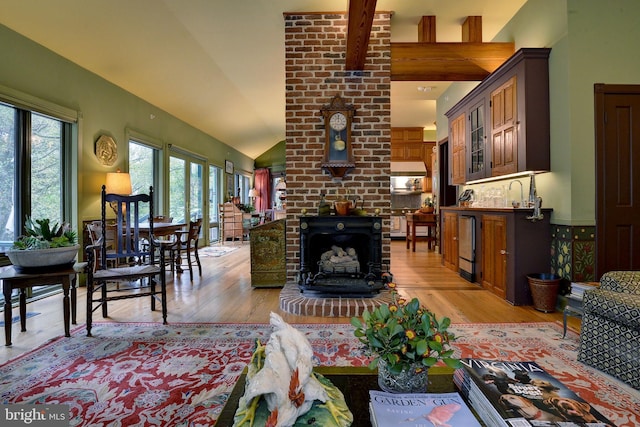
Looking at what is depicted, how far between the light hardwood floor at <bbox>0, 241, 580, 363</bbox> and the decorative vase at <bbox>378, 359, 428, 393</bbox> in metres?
1.73

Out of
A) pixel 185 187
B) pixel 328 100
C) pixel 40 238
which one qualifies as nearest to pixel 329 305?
pixel 328 100

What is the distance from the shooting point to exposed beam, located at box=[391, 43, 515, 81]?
3.87 meters

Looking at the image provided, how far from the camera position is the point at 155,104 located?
18.0 ft

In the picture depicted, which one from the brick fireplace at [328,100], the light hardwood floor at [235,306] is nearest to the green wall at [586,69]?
the light hardwood floor at [235,306]

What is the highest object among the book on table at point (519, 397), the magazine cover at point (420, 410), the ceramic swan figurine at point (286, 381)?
the ceramic swan figurine at point (286, 381)

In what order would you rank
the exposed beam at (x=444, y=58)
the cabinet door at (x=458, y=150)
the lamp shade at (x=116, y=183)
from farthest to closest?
the cabinet door at (x=458, y=150) → the lamp shade at (x=116, y=183) → the exposed beam at (x=444, y=58)

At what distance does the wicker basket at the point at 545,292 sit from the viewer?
2.95m

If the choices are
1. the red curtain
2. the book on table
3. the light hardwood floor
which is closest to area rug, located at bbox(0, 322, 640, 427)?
the light hardwood floor

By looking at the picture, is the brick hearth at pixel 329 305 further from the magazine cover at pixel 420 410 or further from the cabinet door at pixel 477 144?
the cabinet door at pixel 477 144

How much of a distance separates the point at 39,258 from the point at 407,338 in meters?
2.61

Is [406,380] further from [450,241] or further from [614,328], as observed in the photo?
[450,241]

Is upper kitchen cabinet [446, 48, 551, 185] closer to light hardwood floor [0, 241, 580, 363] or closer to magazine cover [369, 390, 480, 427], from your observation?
light hardwood floor [0, 241, 580, 363]

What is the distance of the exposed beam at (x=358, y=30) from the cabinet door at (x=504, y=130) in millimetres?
1552

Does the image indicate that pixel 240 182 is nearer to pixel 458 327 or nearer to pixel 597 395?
pixel 458 327
